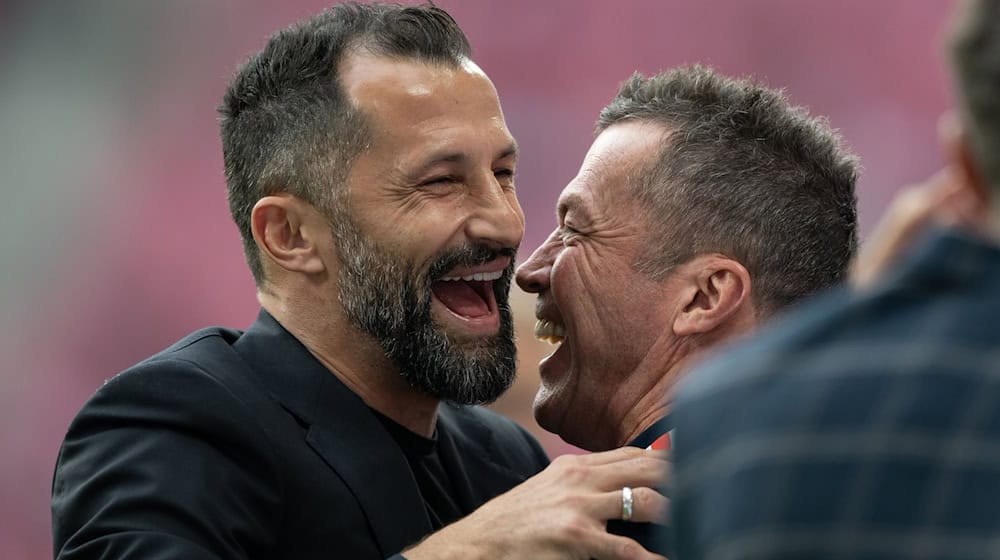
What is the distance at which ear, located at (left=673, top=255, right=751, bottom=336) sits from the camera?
2564mm

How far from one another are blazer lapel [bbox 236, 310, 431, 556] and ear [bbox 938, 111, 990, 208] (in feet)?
5.47

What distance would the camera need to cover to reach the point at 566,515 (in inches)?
86.0

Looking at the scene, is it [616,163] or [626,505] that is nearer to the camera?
[626,505]

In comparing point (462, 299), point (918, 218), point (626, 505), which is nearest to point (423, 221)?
point (462, 299)

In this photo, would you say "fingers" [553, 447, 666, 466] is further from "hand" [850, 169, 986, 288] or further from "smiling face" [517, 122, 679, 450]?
"hand" [850, 169, 986, 288]

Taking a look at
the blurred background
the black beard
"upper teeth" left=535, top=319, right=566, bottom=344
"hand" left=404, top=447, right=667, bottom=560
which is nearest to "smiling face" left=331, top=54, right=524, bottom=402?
the black beard

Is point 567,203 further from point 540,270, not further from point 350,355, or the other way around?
point 350,355

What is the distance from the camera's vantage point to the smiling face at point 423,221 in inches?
109

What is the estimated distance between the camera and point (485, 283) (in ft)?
9.55

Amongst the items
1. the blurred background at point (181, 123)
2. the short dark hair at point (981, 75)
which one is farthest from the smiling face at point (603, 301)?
the blurred background at point (181, 123)

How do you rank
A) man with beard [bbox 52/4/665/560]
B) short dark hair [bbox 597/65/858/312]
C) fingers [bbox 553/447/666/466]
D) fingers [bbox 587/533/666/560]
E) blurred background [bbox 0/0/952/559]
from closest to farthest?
fingers [bbox 587/533/666/560] < fingers [bbox 553/447/666/466] < man with beard [bbox 52/4/665/560] < short dark hair [bbox 597/65/858/312] < blurred background [bbox 0/0/952/559]

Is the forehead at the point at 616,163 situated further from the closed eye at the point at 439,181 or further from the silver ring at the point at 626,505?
the silver ring at the point at 626,505

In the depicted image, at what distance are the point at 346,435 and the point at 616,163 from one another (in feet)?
2.36

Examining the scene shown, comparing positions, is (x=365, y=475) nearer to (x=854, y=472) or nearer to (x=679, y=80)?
(x=679, y=80)
